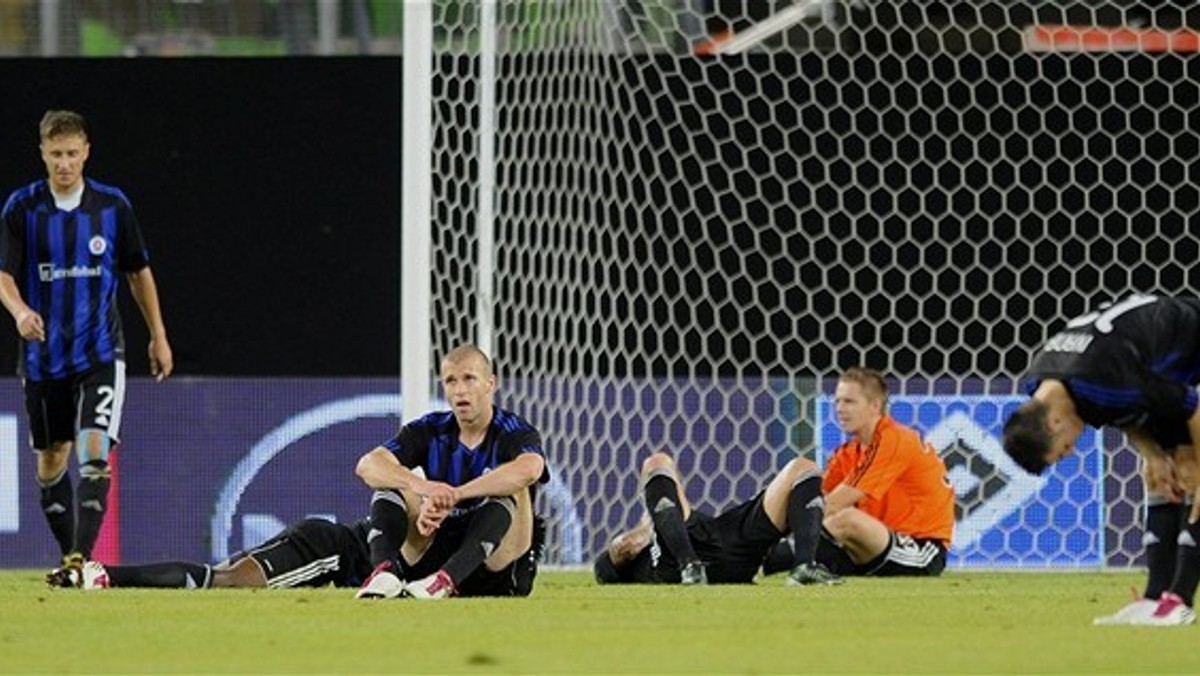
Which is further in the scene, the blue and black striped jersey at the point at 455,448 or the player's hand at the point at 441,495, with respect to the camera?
the blue and black striped jersey at the point at 455,448

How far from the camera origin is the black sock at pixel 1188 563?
22.9ft

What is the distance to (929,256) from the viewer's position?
11477 mm

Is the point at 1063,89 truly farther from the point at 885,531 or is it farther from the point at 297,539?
the point at 297,539

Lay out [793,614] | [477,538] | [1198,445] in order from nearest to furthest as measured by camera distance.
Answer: [1198,445]
[793,614]
[477,538]

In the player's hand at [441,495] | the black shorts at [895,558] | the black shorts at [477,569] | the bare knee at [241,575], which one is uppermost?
the player's hand at [441,495]

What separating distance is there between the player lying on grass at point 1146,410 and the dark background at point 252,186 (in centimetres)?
572

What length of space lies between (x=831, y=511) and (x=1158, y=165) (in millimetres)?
2189

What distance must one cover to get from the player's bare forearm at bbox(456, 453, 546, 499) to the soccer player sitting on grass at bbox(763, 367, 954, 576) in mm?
2141

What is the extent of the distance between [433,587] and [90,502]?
171cm

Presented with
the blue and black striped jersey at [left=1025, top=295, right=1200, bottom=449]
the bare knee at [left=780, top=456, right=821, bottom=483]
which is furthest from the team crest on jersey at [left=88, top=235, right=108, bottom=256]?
the blue and black striped jersey at [left=1025, top=295, right=1200, bottom=449]

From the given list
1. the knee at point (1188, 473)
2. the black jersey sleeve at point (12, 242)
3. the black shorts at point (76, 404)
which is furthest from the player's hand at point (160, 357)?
the knee at point (1188, 473)

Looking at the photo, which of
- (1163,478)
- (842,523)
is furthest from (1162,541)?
(842,523)

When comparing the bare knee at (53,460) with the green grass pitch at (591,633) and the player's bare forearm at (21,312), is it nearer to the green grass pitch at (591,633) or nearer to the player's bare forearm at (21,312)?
the player's bare forearm at (21,312)

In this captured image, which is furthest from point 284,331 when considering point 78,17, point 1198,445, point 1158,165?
point 1198,445
